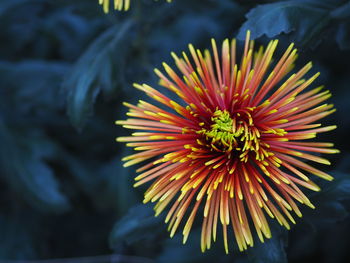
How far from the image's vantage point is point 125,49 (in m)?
0.94

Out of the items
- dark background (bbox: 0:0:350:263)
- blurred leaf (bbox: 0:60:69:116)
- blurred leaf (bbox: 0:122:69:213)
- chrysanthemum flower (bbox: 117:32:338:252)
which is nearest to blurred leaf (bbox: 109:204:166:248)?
dark background (bbox: 0:0:350:263)

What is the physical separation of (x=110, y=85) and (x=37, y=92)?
0.32 m

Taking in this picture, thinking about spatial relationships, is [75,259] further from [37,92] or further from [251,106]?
[251,106]

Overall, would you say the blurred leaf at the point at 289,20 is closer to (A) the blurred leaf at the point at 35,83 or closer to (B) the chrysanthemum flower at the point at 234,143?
(B) the chrysanthemum flower at the point at 234,143

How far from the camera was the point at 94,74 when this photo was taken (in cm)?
86

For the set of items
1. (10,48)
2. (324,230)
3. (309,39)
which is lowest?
(324,230)

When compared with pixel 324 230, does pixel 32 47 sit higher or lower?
higher

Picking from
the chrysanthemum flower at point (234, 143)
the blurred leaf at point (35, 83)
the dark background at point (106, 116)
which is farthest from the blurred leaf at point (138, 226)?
the blurred leaf at point (35, 83)

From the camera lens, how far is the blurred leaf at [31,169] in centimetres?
105

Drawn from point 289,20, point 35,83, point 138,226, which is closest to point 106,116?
point 35,83

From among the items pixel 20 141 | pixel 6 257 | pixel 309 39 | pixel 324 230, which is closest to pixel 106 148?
pixel 20 141

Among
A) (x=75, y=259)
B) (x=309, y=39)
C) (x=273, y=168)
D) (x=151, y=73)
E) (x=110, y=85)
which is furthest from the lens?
(x=75, y=259)

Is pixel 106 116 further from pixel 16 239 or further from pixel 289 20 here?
pixel 289 20

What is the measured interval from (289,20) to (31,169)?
2.33 ft
